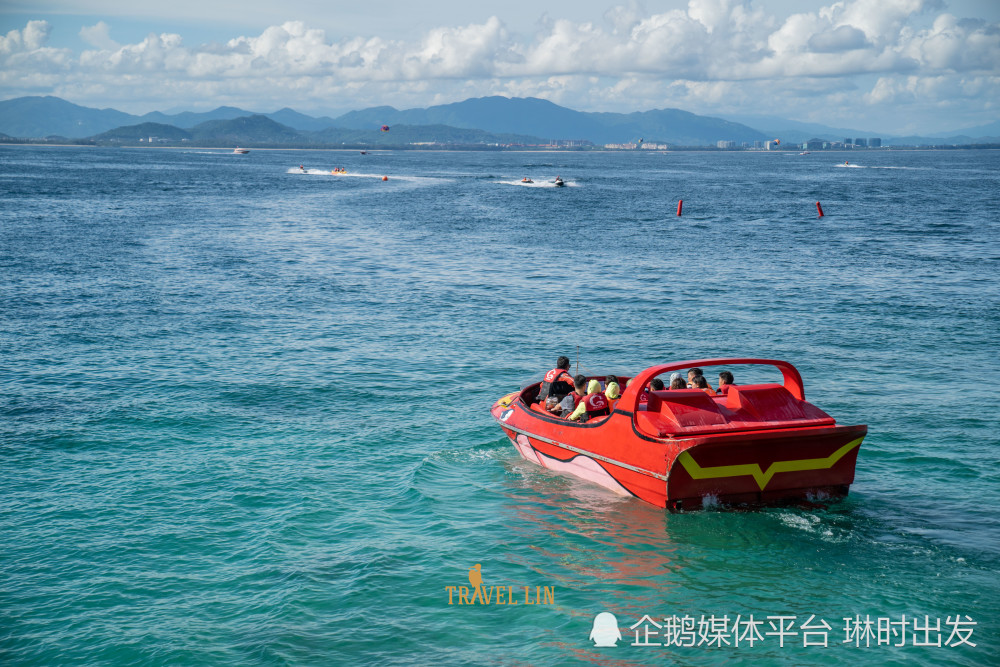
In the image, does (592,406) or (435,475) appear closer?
(592,406)

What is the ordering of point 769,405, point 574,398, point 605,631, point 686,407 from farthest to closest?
1. point 574,398
2. point 769,405
3. point 686,407
4. point 605,631

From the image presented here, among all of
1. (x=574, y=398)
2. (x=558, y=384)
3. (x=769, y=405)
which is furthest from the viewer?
(x=558, y=384)

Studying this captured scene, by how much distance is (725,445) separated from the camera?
12.1 meters

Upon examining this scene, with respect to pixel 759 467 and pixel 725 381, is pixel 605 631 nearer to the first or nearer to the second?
pixel 759 467

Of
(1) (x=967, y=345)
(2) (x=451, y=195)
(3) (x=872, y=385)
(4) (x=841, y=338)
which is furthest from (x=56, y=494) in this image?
(2) (x=451, y=195)

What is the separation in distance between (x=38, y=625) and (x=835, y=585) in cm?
1038

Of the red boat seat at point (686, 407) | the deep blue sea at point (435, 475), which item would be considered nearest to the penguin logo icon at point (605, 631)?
the deep blue sea at point (435, 475)

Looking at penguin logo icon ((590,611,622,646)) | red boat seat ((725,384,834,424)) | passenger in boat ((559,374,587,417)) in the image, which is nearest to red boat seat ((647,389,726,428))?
red boat seat ((725,384,834,424))

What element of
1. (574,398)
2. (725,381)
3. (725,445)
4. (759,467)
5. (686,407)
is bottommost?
(759,467)

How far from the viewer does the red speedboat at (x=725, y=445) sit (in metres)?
12.3

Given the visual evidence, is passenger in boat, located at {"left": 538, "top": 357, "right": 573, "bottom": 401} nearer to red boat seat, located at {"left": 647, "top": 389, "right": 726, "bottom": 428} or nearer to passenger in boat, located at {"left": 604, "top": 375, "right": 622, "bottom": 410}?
passenger in boat, located at {"left": 604, "top": 375, "right": 622, "bottom": 410}

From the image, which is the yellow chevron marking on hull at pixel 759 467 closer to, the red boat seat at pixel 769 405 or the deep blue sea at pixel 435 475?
the red boat seat at pixel 769 405

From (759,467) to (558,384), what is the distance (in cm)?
465

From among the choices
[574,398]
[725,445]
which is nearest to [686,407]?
[725,445]
